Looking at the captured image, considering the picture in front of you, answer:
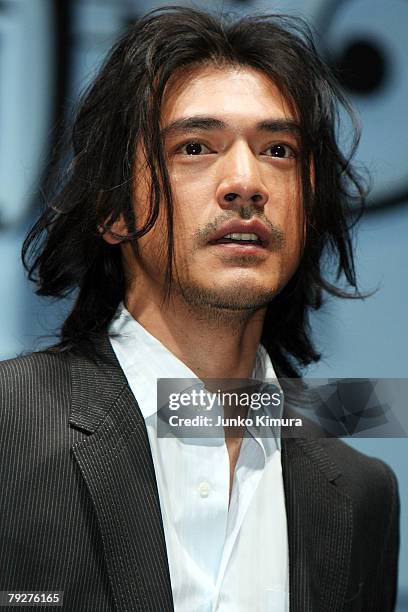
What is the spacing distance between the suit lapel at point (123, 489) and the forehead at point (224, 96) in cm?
50

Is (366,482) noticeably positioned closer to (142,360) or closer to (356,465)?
(356,465)

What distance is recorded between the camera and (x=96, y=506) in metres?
1.55

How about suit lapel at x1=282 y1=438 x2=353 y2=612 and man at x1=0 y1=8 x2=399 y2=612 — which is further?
suit lapel at x1=282 y1=438 x2=353 y2=612

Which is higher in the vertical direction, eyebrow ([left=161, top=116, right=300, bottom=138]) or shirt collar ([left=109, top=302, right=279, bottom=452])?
eyebrow ([left=161, top=116, right=300, bottom=138])

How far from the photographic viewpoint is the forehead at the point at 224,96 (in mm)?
1754

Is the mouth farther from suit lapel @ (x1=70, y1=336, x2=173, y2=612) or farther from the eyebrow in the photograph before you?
suit lapel @ (x1=70, y1=336, x2=173, y2=612)

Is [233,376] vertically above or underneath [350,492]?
above

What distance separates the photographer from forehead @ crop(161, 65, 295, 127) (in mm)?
1754

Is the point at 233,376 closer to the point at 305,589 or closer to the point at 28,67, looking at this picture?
the point at 305,589

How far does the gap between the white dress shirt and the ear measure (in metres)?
0.17

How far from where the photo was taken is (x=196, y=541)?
5.35ft

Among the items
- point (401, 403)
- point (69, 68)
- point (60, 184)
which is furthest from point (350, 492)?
point (69, 68)

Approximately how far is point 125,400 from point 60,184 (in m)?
0.54

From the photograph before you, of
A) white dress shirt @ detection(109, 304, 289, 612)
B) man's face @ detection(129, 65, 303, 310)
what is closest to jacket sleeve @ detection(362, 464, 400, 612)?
white dress shirt @ detection(109, 304, 289, 612)
